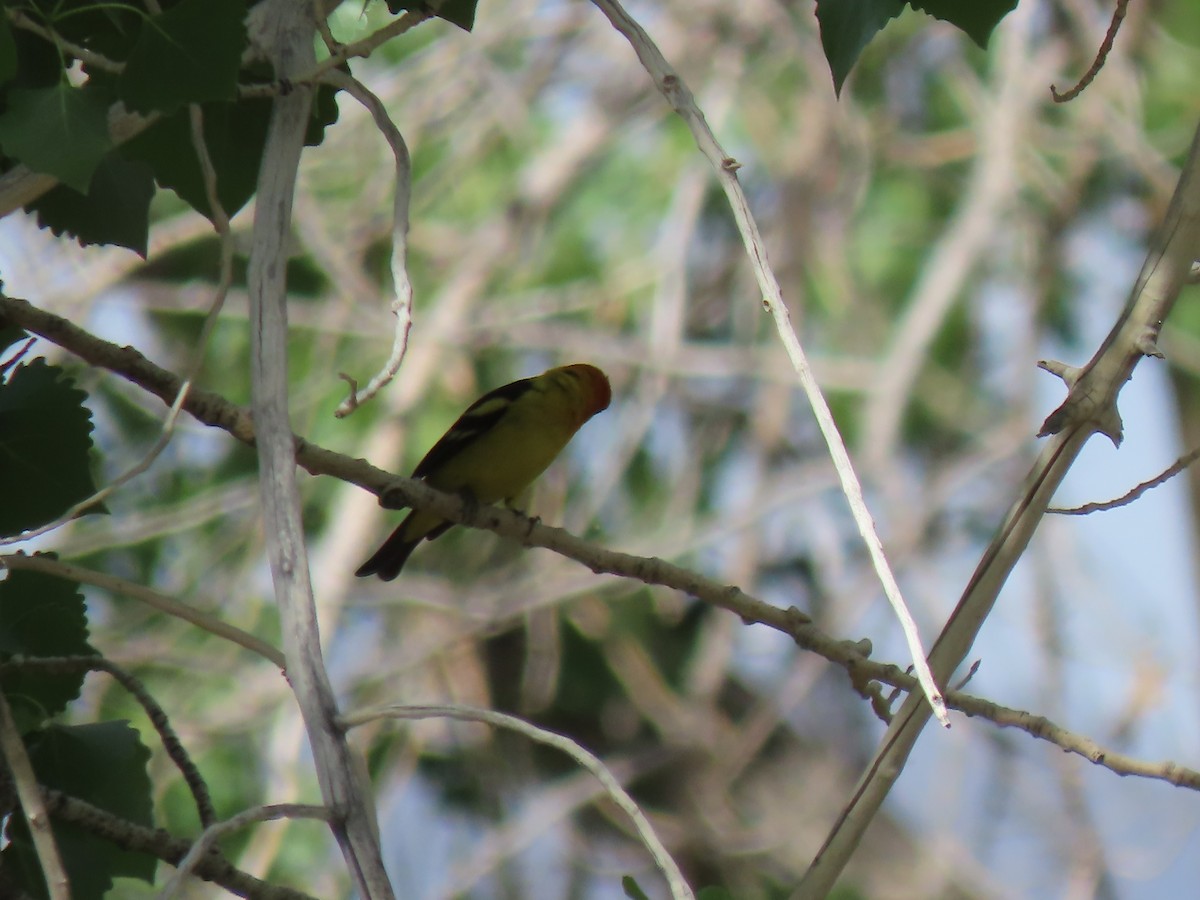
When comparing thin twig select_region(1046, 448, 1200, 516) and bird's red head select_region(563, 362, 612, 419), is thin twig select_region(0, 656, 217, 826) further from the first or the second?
bird's red head select_region(563, 362, 612, 419)

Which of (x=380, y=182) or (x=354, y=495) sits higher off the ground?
(x=380, y=182)

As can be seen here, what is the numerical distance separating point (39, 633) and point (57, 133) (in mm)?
858

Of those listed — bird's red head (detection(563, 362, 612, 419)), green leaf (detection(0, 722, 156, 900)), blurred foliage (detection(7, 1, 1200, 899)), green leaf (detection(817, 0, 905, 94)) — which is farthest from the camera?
blurred foliage (detection(7, 1, 1200, 899))

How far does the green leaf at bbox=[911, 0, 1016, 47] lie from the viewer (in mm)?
1960

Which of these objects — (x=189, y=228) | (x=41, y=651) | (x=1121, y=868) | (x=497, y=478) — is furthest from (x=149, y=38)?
(x=1121, y=868)

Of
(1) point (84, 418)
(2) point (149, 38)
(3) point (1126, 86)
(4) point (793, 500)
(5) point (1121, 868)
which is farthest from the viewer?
(3) point (1126, 86)

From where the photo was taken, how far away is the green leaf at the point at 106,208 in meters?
2.34

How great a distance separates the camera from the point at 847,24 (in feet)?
6.34

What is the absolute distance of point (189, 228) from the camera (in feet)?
20.2

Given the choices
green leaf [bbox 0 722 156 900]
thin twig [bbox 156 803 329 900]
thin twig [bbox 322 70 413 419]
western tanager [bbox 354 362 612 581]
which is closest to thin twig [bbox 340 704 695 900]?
thin twig [bbox 156 803 329 900]

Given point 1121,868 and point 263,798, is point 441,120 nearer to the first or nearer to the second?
point 263,798

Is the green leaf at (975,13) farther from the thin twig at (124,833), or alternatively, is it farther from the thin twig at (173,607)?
the thin twig at (124,833)

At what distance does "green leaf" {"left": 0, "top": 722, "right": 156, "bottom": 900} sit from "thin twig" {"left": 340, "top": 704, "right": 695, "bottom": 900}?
0.96 m

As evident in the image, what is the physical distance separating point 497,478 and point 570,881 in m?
3.58
